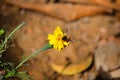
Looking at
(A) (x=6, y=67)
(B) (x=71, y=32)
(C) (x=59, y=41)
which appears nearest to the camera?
(C) (x=59, y=41)

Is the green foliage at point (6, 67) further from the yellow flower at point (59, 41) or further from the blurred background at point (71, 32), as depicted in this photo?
the blurred background at point (71, 32)

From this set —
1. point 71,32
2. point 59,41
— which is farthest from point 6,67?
point 71,32

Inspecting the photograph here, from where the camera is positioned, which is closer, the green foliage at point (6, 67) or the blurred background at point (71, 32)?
the green foliage at point (6, 67)

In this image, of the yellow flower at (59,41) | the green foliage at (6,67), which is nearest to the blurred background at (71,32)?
the green foliage at (6,67)

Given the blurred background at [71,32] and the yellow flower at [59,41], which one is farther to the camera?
the blurred background at [71,32]

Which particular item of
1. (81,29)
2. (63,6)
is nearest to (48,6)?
(63,6)

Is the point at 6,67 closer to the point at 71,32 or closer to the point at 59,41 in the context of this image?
the point at 59,41

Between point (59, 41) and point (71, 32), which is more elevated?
point (71, 32)

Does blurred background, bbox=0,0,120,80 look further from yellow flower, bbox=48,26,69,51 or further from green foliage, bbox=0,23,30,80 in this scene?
yellow flower, bbox=48,26,69,51

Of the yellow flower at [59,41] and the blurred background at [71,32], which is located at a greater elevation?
the blurred background at [71,32]
